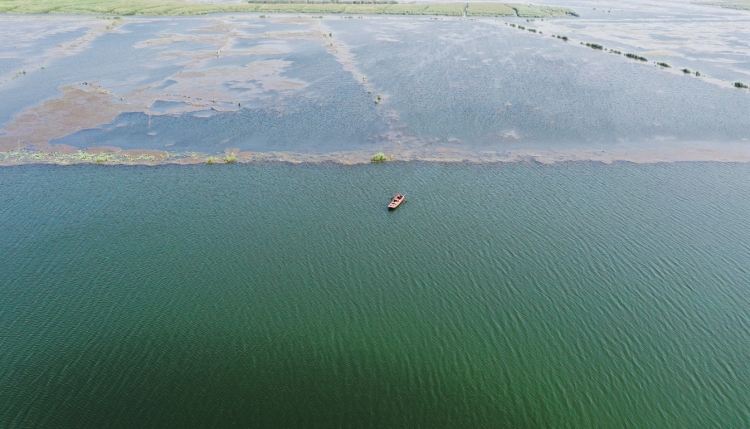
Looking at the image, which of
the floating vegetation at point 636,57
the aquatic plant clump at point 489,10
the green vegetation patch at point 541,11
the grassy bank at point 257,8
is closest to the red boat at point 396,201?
the floating vegetation at point 636,57

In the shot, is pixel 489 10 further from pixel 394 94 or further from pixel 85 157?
pixel 85 157

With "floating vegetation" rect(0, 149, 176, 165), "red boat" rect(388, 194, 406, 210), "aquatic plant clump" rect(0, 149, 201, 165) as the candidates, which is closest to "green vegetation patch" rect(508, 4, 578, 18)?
"red boat" rect(388, 194, 406, 210)

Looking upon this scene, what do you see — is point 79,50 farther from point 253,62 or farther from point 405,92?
point 405,92

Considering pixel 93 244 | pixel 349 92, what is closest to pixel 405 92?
pixel 349 92

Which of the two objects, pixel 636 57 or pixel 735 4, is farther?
pixel 735 4

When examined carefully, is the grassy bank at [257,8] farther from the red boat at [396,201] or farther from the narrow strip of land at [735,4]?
the red boat at [396,201]

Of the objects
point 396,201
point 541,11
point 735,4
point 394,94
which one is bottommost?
point 396,201

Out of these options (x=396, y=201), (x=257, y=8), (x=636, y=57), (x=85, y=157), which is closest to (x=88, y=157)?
(x=85, y=157)

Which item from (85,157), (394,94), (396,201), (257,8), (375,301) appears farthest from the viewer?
(257,8)
